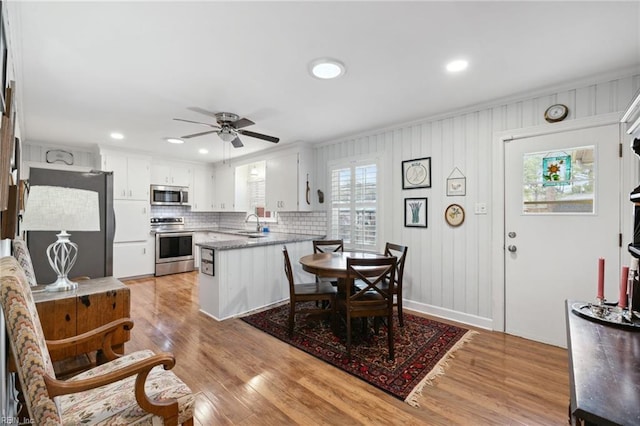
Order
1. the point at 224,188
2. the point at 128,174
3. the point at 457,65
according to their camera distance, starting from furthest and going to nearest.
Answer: the point at 224,188, the point at 128,174, the point at 457,65

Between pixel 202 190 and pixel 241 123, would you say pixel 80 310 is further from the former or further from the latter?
pixel 202 190

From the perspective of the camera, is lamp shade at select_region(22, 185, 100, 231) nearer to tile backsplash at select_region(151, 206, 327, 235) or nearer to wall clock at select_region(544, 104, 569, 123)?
tile backsplash at select_region(151, 206, 327, 235)

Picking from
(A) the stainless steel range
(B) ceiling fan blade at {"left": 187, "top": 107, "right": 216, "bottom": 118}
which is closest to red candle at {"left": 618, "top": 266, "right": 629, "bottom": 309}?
(B) ceiling fan blade at {"left": 187, "top": 107, "right": 216, "bottom": 118}

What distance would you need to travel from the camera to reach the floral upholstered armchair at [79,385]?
997mm

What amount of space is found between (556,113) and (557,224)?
1.04 m

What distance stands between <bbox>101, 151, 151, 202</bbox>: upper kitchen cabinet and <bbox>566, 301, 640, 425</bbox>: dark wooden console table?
20.2 ft

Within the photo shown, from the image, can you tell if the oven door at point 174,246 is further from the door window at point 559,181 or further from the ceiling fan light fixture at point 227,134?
the door window at point 559,181

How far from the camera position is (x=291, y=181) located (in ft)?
15.8

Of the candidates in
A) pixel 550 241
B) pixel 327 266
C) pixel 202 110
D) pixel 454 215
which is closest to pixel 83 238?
pixel 202 110

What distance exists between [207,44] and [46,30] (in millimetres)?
988

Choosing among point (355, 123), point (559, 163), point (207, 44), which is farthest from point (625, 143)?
point (207, 44)

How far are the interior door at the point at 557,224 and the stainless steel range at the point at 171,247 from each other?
5.66 meters

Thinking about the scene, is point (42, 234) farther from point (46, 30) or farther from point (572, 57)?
point (572, 57)

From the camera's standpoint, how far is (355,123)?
378 cm
